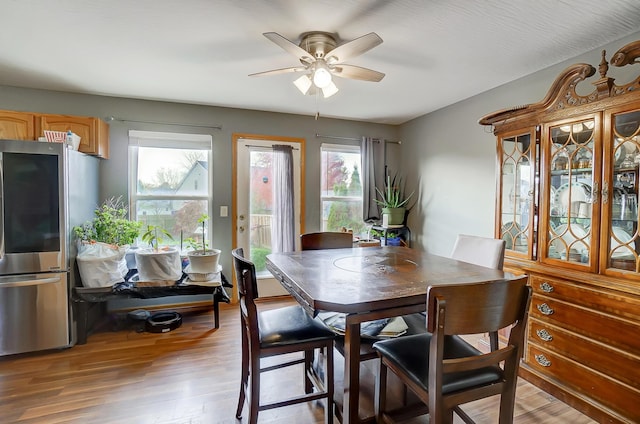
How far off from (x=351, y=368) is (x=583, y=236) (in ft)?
5.53

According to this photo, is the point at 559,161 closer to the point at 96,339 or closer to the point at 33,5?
the point at 33,5

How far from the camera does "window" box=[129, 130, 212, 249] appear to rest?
133 inches

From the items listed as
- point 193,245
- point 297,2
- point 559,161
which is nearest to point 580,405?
point 559,161

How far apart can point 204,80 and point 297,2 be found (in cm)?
145

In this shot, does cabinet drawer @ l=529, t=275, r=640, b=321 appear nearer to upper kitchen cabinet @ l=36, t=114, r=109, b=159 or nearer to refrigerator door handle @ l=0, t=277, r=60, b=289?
refrigerator door handle @ l=0, t=277, r=60, b=289

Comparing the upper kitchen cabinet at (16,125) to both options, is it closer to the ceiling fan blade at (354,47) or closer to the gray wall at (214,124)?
the gray wall at (214,124)

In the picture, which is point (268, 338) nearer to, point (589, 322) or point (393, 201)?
point (589, 322)

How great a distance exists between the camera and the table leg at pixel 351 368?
1256 millimetres

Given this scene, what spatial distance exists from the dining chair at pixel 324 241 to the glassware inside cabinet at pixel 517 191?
4.06ft

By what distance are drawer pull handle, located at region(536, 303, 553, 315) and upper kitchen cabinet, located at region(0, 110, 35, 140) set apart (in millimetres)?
4247

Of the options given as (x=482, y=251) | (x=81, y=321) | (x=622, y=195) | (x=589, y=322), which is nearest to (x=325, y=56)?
(x=482, y=251)

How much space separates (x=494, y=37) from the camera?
2031 mm

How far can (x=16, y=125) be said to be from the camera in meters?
2.72

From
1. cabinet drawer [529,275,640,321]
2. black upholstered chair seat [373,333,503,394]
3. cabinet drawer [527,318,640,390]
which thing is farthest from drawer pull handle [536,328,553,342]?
black upholstered chair seat [373,333,503,394]
